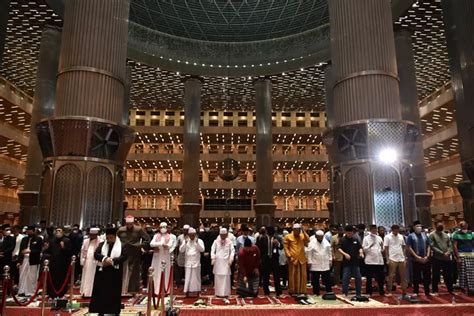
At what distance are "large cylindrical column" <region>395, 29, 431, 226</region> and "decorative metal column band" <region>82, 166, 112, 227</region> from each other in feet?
32.0

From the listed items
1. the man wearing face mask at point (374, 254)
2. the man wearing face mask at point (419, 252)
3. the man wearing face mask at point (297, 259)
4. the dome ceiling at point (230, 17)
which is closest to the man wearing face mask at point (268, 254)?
the man wearing face mask at point (297, 259)

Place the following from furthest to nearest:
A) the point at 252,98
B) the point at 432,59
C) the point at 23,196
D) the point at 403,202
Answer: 1. the point at 252,98
2. the point at 432,59
3. the point at 23,196
4. the point at 403,202

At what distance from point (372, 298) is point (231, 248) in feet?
9.32

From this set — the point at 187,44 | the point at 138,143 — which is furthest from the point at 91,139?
the point at 138,143

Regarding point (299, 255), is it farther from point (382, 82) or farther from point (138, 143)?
point (138, 143)

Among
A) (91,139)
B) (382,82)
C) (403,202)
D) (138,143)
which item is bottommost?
(403,202)

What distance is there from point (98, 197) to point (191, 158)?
39.1 feet

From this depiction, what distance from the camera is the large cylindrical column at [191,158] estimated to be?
2079cm

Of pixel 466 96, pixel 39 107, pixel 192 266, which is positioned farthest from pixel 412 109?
pixel 39 107

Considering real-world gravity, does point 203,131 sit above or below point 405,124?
above

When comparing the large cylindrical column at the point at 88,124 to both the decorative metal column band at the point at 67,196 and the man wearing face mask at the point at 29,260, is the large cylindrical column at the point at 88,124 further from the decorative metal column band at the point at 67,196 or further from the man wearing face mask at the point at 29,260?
the man wearing face mask at the point at 29,260

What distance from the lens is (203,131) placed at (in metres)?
35.3

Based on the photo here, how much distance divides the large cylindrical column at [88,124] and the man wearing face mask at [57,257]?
2320 millimetres

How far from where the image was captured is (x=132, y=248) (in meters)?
7.86
